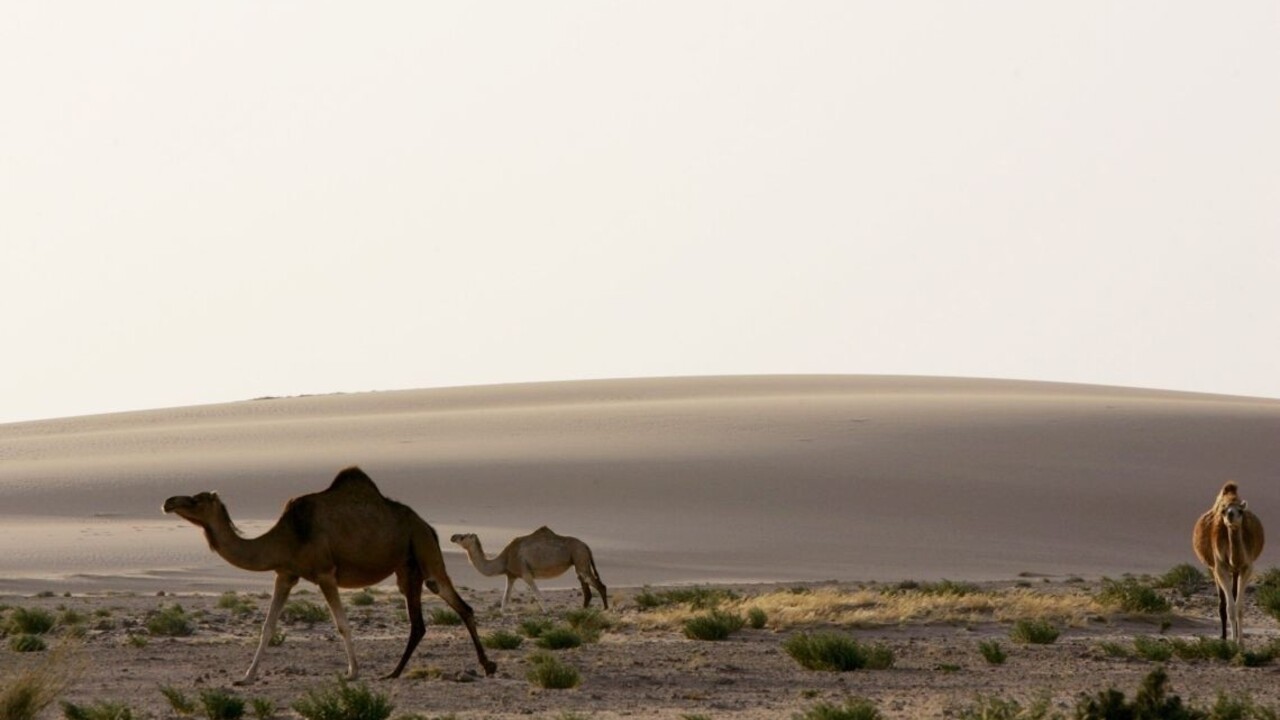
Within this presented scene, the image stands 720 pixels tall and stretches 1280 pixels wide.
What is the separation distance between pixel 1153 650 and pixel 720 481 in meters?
37.5

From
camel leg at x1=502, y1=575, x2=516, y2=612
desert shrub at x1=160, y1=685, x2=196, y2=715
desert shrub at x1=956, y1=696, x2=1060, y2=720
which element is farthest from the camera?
camel leg at x1=502, y1=575, x2=516, y2=612

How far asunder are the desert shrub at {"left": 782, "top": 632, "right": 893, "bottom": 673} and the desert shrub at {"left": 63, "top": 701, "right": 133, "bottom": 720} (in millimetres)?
5843

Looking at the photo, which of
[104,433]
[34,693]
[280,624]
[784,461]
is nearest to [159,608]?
[280,624]

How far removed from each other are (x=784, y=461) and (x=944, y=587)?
3130 centimetres

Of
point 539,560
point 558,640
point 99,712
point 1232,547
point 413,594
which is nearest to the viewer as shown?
point 99,712

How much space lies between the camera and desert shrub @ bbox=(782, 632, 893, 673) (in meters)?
16.8

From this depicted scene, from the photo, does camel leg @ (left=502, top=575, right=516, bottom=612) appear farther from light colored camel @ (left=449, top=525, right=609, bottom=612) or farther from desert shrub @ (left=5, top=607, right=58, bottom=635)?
desert shrub @ (left=5, top=607, right=58, bottom=635)

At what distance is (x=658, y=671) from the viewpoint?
16953 mm

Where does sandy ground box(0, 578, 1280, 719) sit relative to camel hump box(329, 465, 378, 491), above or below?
below

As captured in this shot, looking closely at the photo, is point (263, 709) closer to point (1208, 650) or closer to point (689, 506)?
point (1208, 650)

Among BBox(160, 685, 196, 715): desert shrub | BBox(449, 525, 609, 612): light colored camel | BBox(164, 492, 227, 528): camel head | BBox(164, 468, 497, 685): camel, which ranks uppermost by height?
BBox(164, 492, 227, 528): camel head

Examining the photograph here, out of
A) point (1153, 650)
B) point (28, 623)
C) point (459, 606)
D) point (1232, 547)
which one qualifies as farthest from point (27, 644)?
point (1232, 547)

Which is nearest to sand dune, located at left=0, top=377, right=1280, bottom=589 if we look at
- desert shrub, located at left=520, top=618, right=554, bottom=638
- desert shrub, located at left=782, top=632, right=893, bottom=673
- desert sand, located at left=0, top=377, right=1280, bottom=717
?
desert sand, located at left=0, top=377, right=1280, bottom=717

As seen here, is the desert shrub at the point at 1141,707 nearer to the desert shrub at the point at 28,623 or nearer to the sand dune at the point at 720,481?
the desert shrub at the point at 28,623
